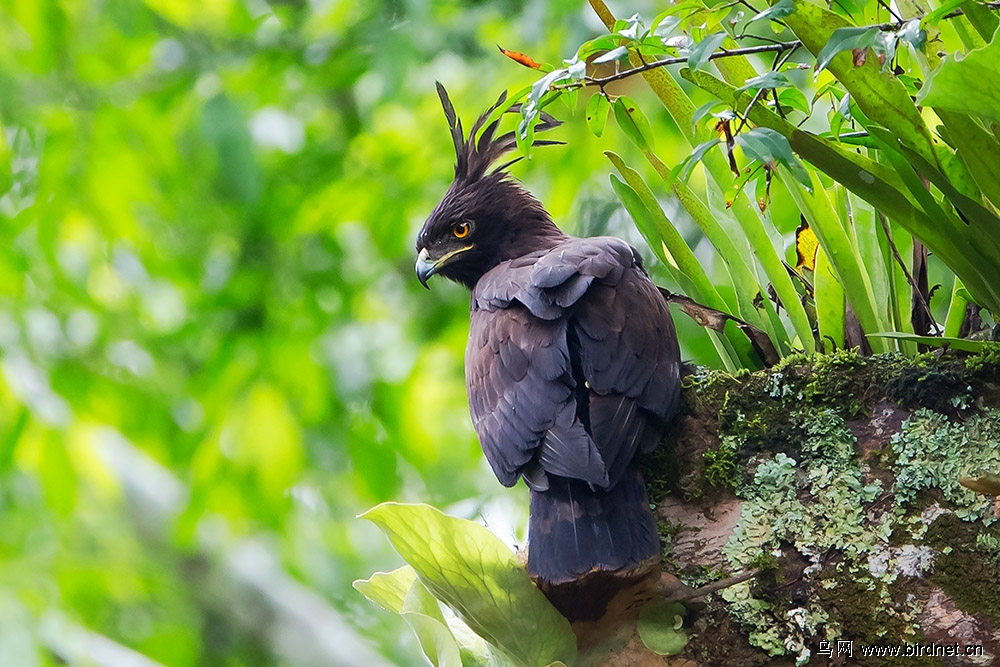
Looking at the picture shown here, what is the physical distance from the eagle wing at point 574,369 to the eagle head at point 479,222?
21.9 inches

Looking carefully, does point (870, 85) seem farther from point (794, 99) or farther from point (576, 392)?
point (576, 392)

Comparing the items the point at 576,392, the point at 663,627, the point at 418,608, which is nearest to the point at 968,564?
the point at 663,627

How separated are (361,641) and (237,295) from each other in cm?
191

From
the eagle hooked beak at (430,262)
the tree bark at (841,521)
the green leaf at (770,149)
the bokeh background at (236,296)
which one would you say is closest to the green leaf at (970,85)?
the green leaf at (770,149)

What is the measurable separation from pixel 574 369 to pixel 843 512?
1.82ft

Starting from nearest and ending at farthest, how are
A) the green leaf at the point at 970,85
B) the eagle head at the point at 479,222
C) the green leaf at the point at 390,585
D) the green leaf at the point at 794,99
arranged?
the green leaf at the point at 970,85 → the green leaf at the point at 794,99 → the green leaf at the point at 390,585 → the eagle head at the point at 479,222

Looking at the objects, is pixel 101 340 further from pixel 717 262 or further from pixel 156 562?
pixel 717 262

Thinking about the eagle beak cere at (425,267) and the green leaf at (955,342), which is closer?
the green leaf at (955,342)

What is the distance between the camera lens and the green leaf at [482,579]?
1592mm

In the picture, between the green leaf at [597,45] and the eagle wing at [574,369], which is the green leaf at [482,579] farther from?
the green leaf at [597,45]

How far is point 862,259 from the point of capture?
194 cm

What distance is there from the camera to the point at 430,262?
260 cm

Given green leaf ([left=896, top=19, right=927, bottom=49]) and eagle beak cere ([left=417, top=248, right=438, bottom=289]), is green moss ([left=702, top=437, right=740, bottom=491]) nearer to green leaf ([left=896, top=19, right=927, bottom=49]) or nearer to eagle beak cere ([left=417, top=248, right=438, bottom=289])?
green leaf ([left=896, top=19, right=927, bottom=49])

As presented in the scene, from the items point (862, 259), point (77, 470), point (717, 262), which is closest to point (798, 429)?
point (862, 259)
